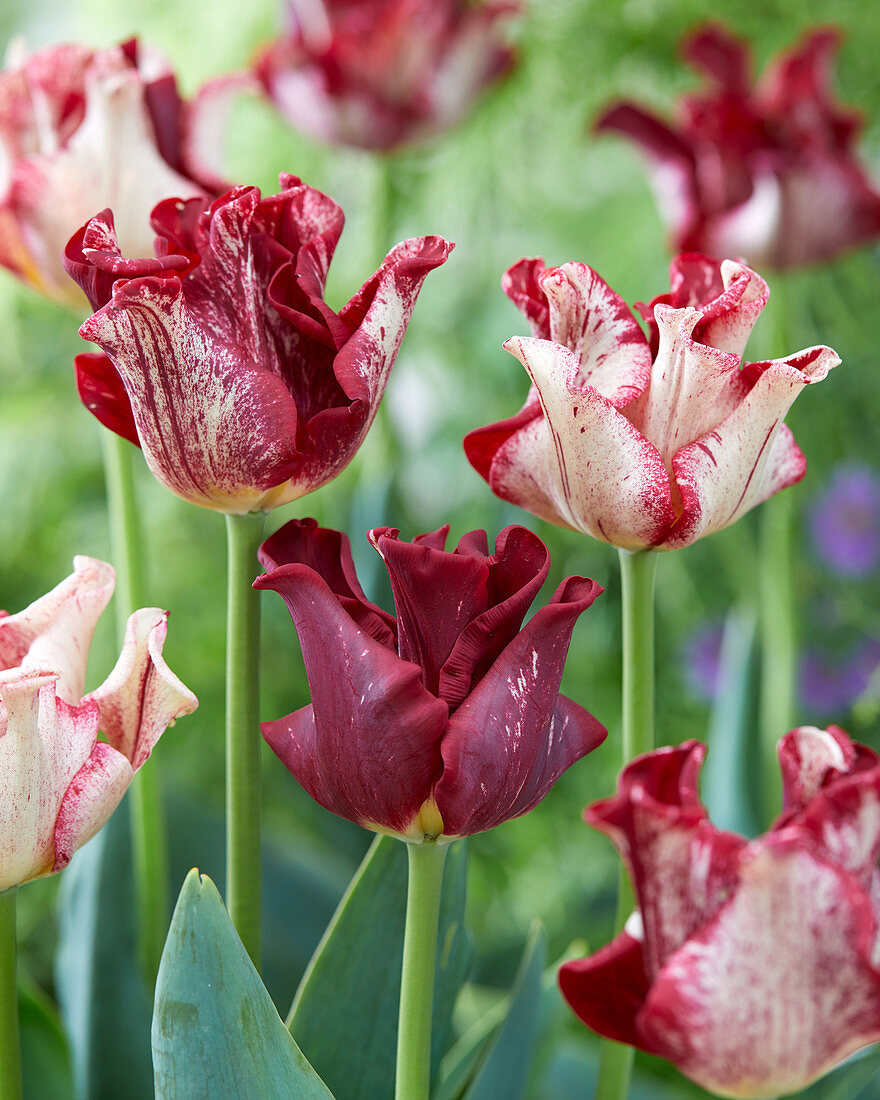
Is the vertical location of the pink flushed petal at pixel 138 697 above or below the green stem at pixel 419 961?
above

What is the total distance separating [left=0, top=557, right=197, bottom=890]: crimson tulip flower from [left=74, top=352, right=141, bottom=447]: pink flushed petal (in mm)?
32

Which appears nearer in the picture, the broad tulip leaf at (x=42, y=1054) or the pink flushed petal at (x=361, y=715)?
the pink flushed petal at (x=361, y=715)

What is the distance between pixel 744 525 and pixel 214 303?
2.80 ft

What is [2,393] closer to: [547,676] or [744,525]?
[744,525]

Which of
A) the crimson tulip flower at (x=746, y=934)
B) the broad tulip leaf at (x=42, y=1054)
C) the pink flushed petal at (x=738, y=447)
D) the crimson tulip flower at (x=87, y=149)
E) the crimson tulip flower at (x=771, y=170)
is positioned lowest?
the broad tulip leaf at (x=42, y=1054)

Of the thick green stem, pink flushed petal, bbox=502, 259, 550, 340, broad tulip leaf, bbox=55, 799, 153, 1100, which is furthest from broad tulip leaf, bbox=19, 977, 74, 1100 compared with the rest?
the thick green stem

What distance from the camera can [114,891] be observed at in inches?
12.9

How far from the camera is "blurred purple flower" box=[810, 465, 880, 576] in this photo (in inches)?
36.4

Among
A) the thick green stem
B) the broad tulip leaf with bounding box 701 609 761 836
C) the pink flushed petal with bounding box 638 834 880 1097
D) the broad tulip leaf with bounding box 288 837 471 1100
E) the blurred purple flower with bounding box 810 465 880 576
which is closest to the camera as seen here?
the pink flushed petal with bounding box 638 834 880 1097

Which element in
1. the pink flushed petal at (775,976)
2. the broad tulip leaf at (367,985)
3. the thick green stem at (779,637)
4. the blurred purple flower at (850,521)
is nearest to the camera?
the pink flushed petal at (775,976)


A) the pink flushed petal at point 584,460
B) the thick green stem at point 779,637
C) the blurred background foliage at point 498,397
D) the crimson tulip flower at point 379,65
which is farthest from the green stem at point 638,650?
the blurred background foliage at point 498,397

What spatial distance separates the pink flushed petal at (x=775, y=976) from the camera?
0.48 ft

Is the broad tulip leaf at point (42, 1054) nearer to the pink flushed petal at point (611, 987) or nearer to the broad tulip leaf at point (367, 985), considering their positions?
the broad tulip leaf at point (367, 985)

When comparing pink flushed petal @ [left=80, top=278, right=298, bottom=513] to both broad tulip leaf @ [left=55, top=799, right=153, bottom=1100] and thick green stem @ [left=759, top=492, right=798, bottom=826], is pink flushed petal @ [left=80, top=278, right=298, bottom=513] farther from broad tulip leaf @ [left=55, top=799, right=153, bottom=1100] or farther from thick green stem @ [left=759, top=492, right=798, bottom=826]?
thick green stem @ [left=759, top=492, right=798, bottom=826]
